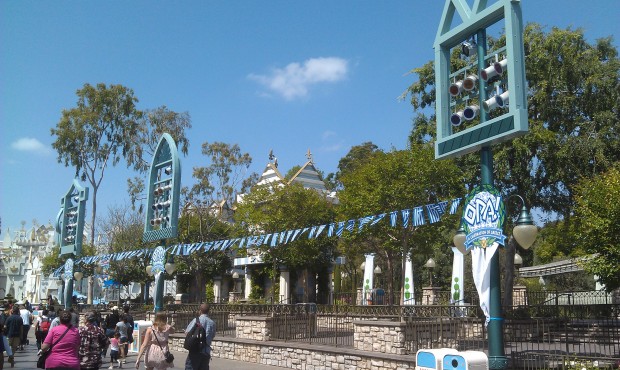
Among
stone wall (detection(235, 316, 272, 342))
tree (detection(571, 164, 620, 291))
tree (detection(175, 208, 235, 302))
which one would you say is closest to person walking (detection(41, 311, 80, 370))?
stone wall (detection(235, 316, 272, 342))

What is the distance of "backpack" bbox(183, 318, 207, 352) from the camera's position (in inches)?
402

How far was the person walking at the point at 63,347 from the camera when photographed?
8.54 m

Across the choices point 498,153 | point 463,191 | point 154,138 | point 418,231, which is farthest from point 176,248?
point 154,138

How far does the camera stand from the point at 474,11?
1078cm

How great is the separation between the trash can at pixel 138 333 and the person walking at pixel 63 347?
372 inches

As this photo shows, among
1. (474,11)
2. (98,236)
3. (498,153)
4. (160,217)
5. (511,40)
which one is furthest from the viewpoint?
(98,236)

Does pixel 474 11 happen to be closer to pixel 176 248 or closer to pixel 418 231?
pixel 418 231

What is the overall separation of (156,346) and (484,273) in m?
5.81

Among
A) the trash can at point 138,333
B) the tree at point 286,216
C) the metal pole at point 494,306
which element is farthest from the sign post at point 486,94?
the tree at point 286,216

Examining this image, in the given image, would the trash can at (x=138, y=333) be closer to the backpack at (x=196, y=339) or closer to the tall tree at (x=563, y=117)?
the backpack at (x=196, y=339)

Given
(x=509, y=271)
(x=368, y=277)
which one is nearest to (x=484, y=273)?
(x=509, y=271)

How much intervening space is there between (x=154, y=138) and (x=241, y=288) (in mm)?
15449

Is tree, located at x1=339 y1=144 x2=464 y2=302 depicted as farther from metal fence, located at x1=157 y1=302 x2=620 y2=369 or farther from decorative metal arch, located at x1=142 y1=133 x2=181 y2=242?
decorative metal arch, located at x1=142 y1=133 x2=181 y2=242

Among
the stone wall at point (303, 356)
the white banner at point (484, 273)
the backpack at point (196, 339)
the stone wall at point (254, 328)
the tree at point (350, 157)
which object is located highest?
the tree at point (350, 157)
